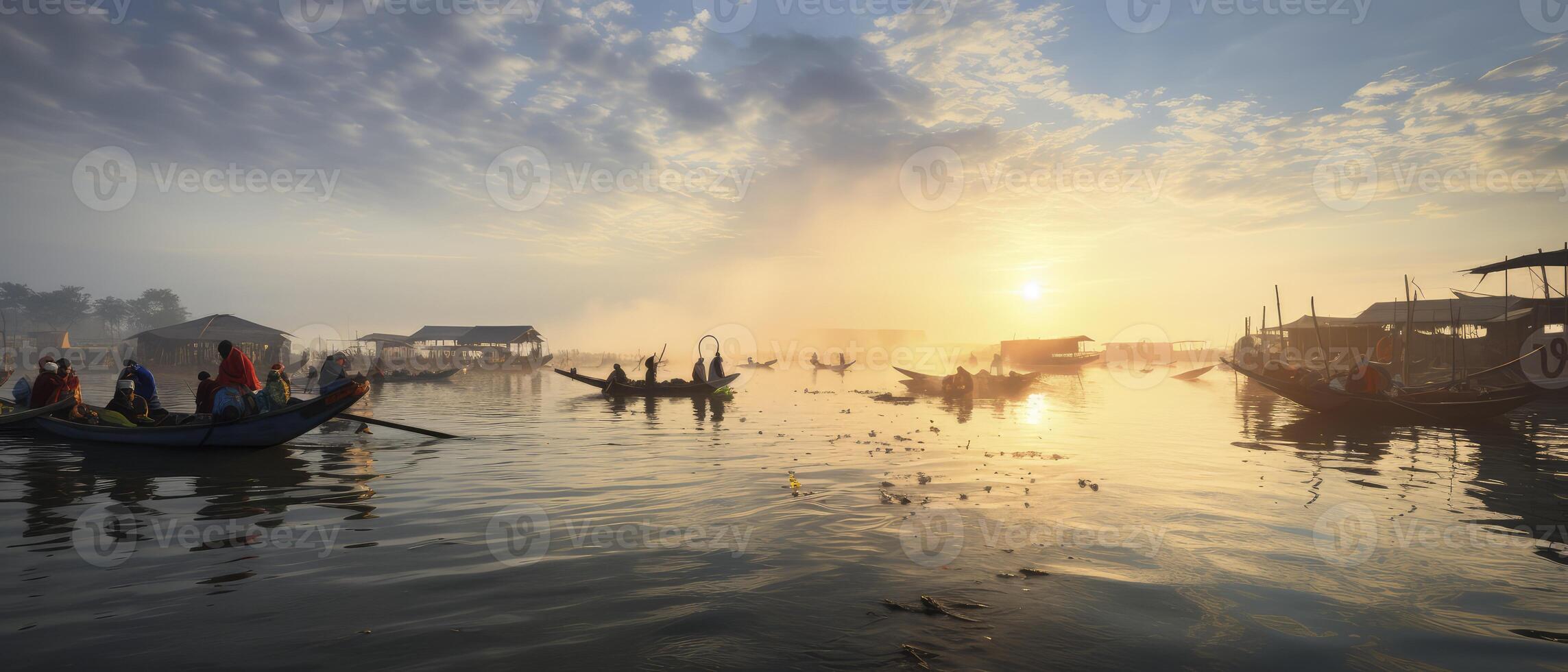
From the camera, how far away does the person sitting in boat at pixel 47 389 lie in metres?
15.2

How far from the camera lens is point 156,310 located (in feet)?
385

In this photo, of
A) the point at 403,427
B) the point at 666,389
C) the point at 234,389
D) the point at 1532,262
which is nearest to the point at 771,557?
the point at 234,389

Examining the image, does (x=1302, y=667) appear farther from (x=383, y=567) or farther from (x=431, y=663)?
(x=383, y=567)

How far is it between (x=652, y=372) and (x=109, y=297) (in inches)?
5485

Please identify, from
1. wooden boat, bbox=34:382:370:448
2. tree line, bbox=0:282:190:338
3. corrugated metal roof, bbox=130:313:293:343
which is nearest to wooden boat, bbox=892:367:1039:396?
wooden boat, bbox=34:382:370:448

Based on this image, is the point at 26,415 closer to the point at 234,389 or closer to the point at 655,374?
the point at 234,389

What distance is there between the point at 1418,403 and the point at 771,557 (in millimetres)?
24193

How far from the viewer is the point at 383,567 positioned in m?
6.29

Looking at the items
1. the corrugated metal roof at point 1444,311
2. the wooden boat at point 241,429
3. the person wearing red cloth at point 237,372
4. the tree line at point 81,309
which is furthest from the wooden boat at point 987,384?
the tree line at point 81,309

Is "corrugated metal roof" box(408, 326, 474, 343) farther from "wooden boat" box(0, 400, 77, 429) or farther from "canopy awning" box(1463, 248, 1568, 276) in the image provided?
"canopy awning" box(1463, 248, 1568, 276)

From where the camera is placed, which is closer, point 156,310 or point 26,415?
point 26,415

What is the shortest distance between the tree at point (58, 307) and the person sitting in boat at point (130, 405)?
131m

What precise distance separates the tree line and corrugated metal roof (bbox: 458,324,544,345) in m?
76.3

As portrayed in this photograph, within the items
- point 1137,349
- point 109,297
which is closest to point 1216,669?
point 1137,349
